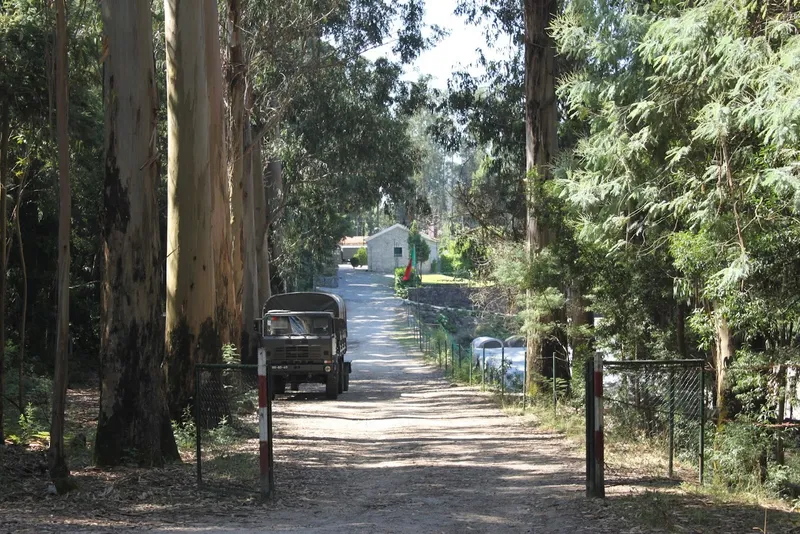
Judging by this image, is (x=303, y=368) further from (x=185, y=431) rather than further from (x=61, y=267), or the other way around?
(x=61, y=267)

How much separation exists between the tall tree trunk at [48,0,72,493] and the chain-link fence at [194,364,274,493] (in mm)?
1242

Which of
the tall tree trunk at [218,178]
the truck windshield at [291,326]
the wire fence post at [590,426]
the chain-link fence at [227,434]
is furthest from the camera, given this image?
the truck windshield at [291,326]

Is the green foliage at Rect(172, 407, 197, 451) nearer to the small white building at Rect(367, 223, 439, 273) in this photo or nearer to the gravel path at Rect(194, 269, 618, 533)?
the gravel path at Rect(194, 269, 618, 533)

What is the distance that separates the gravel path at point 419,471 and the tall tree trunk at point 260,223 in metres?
8.82

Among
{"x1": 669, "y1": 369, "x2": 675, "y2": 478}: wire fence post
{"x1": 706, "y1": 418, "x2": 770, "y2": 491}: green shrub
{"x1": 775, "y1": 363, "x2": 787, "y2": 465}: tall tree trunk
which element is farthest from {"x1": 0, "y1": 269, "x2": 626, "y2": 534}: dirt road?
{"x1": 775, "y1": 363, "x2": 787, "y2": 465}: tall tree trunk

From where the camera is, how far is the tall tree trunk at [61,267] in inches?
363

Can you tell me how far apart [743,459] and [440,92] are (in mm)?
24905

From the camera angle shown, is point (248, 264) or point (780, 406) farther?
point (248, 264)

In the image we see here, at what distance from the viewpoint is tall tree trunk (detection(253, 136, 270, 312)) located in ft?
102

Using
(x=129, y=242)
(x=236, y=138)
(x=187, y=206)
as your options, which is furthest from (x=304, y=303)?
(x=129, y=242)

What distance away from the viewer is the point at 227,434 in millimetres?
11859

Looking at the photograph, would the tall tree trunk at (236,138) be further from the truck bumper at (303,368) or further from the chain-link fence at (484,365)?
the chain-link fence at (484,365)

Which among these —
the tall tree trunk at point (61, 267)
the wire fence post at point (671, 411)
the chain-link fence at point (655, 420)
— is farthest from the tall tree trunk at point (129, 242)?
the wire fence post at point (671, 411)

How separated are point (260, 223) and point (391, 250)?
72219 mm
